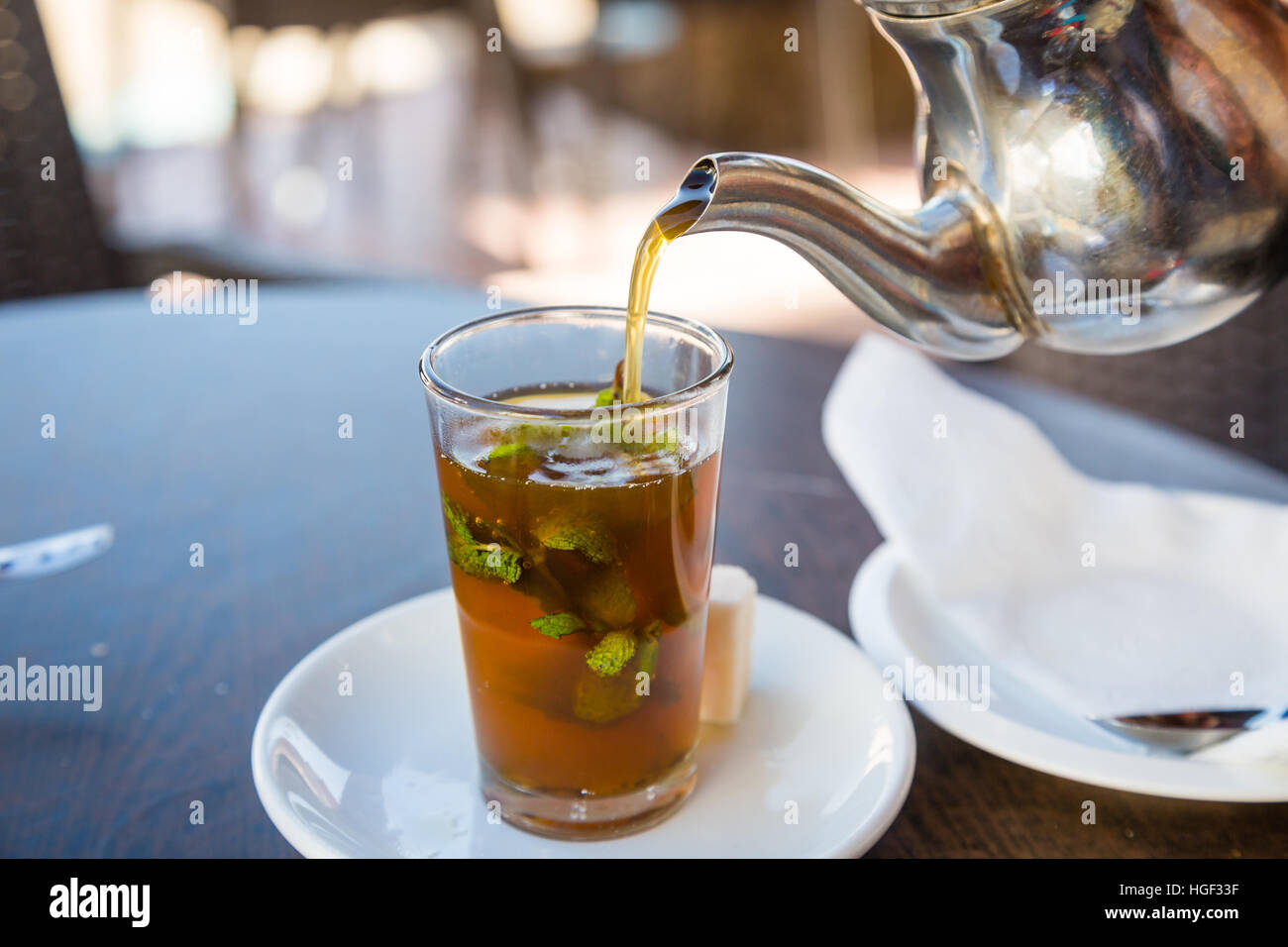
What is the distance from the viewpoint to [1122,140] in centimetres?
59

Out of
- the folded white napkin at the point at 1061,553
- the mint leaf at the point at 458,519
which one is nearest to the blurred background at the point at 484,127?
the folded white napkin at the point at 1061,553

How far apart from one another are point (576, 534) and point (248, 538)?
400 mm

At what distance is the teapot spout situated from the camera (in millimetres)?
560

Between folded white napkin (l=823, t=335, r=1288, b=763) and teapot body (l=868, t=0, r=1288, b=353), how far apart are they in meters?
0.17

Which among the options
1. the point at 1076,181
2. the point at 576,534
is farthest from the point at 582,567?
the point at 1076,181

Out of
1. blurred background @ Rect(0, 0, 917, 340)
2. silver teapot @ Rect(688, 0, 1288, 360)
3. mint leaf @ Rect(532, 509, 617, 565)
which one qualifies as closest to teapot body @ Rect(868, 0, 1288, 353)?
silver teapot @ Rect(688, 0, 1288, 360)

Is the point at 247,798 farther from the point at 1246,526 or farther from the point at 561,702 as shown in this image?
the point at 1246,526

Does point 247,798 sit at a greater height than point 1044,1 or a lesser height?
lesser

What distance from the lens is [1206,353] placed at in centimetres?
160

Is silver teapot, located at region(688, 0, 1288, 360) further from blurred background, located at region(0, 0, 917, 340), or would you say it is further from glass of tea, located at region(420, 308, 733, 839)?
blurred background, located at region(0, 0, 917, 340)

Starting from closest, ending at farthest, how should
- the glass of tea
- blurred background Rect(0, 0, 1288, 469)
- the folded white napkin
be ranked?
the glass of tea, the folded white napkin, blurred background Rect(0, 0, 1288, 469)

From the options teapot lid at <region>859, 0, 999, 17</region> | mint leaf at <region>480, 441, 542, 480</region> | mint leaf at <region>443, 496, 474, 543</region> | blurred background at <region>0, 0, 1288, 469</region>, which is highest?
teapot lid at <region>859, 0, 999, 17</region>
